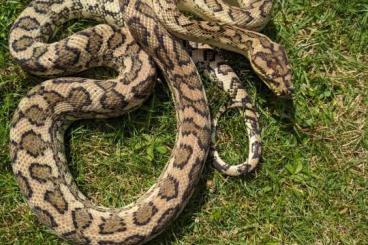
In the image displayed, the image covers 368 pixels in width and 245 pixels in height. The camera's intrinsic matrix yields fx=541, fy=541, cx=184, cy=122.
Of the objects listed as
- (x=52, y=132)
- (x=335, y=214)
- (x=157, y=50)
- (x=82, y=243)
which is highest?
(x=157, y=50)

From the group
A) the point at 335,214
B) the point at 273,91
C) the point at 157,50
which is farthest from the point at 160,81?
the point at 335,214

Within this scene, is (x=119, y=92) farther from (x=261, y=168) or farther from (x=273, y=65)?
(x=261, y=168)

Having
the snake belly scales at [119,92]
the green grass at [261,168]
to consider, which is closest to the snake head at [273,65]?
the snake belly scales at [119,92]

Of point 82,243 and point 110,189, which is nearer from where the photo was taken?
point 82,243

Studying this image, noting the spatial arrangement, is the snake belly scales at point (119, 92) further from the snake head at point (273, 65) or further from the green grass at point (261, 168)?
the green grass at point (261, 168)

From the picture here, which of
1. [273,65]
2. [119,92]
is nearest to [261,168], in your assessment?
[273,65]

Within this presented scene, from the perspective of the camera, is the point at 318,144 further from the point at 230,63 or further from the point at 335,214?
the point at 230,63

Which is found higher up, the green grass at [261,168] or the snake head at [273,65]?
the snake head at [273,65]
